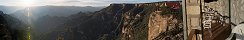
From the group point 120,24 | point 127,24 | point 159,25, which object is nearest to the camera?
point 159,25

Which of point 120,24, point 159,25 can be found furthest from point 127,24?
point 159,25

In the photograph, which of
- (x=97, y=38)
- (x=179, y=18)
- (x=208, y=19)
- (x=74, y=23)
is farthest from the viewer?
(x=74, y=23)

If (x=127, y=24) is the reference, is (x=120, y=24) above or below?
below

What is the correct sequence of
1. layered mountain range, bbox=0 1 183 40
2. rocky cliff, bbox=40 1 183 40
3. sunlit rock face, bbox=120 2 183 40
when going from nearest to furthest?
sunlit rock face, bbox=120 2 183 40 → rocky cliff, bbox=40 1 183 40 → layered mountain range, bbox=0 1 183 40

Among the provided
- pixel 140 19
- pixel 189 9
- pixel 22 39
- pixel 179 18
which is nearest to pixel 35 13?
pixel 140 19

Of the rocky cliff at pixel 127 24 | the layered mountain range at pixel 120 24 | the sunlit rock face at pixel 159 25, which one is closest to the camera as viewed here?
the sunlit rock face at pixel 159 25

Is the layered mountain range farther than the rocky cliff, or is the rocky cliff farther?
the layered mountain range

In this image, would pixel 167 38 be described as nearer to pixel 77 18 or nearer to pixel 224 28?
pixel 224 28

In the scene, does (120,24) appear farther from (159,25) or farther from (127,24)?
(159,25)

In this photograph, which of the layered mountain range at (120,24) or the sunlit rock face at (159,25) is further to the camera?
the layered mountain range at (120,24)

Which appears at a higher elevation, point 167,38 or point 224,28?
point 224,28

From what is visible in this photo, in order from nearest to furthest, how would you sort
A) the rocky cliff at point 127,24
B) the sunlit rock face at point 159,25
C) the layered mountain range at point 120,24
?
1. the sunlit rock face at point 159,25
2. the rocky cliff at point 127,24
3. the layered mountain range at point 120,24
